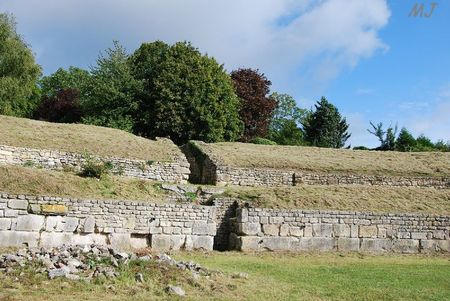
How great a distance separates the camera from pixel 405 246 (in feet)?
60.7

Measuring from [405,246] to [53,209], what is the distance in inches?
486

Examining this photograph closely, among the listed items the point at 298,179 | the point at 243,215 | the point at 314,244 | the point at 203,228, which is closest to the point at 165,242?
the point at 203,228

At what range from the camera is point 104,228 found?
16.0 meters

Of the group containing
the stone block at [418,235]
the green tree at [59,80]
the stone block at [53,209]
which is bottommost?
the stone block at [418,235]

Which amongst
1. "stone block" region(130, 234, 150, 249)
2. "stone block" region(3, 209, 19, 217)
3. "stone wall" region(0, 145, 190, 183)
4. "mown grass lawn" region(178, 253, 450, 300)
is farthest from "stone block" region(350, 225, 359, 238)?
"stone block" region(3, 209, 19, 217)

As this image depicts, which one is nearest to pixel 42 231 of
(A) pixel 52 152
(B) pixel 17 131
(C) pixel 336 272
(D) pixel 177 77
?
(A) pixel 52 152

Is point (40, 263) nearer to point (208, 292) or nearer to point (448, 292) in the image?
point (208, 292)

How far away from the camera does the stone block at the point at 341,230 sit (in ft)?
59.1

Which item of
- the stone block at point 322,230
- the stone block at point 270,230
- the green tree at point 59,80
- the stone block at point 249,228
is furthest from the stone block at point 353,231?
the green tree at point 59,80

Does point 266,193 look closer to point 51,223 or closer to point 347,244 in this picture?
point 347,244

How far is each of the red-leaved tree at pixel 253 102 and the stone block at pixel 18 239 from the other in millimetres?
32139

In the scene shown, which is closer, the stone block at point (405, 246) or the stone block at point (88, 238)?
the stone block at point (88, 238)

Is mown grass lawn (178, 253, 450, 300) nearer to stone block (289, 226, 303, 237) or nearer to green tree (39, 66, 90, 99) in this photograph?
stone block (289, 226, 303, 237)

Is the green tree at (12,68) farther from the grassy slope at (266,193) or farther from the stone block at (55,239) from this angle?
the stone block at (55,239)
